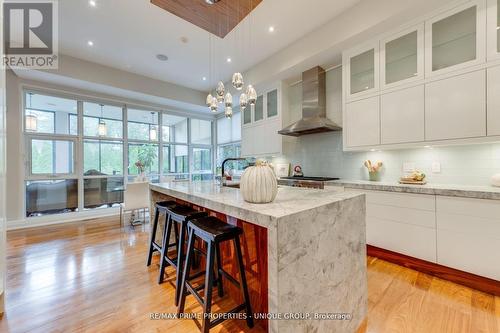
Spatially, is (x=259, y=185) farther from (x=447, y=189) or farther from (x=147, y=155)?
(x=147, y=155)

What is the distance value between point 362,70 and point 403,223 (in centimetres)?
208

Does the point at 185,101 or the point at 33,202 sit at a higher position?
the point at 185,101

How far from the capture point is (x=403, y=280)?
2074 mm

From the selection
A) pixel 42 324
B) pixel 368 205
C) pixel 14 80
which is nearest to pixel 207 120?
pixel 14 80

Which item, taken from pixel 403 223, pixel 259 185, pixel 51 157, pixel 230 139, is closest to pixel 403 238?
pixel 403 223

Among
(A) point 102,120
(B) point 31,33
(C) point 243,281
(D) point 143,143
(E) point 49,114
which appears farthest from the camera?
(D) point 143,143

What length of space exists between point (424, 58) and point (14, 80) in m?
6.69

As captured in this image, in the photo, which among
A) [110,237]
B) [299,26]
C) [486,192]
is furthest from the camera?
[110,237]

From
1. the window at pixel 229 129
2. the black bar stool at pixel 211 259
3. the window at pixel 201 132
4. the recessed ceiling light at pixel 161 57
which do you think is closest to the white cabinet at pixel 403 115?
the black bar stool at pixel 211 259

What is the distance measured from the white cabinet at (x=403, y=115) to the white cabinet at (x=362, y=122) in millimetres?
→ 73

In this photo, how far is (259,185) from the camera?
1.27 m

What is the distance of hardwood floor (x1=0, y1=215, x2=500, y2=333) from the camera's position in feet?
5.01

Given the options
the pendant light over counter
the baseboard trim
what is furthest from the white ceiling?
the baseboard trim

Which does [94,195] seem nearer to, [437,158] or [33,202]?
[33,202]
